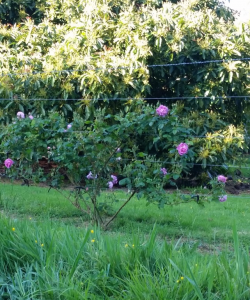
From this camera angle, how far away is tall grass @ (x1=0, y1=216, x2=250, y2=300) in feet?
9.78

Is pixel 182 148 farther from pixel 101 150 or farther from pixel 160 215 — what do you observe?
pixel 160 215

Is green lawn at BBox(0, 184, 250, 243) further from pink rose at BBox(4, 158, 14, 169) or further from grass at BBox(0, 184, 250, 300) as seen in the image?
grass at BBox(0, 184, 250, 300)

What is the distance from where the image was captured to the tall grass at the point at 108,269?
2982mm

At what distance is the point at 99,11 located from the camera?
9297 millimetres

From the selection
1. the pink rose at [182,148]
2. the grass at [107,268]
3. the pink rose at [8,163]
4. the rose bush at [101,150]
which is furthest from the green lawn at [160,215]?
the grass at [107,268]

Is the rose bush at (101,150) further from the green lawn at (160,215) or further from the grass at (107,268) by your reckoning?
the grass at (107,268)

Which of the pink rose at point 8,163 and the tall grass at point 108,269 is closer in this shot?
the tall grass at point 108,269

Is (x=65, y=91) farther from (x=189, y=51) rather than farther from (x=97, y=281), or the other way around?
(x=97, y=281)

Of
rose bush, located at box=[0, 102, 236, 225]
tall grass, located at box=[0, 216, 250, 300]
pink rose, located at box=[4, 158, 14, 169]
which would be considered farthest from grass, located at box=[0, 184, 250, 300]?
pink rose, located at box=[4, 158, 14, 169]

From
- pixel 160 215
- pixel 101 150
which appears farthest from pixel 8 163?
pixel 160 215

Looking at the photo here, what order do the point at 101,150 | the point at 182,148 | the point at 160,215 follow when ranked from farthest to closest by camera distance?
the point at 160,215 → the point at 101,150 → the point at 182,148

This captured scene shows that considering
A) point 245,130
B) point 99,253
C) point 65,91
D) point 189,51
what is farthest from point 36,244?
point 245,130

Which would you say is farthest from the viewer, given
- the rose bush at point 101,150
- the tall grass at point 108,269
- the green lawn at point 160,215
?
the green lawn at point 160,215

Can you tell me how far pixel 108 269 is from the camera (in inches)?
132
